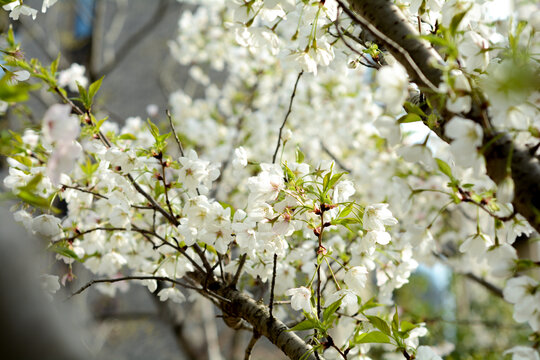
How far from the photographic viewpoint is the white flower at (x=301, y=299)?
2.81 ft

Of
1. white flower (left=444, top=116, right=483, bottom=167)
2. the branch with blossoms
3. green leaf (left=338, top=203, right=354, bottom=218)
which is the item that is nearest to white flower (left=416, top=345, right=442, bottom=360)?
the branch with blossoms

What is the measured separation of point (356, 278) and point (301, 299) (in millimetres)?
144

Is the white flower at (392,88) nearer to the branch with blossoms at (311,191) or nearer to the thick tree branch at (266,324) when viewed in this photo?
the branch with blossoms at (311,191)

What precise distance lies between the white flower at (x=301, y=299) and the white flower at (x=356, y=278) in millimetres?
113

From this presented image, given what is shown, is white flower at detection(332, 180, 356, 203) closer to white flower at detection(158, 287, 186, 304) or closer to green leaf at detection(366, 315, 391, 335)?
green leaf at detection(366, 315, 391, 335)

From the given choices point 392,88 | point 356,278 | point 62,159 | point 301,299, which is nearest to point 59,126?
point 62,159

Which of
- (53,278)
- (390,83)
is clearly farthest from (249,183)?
(53,278)

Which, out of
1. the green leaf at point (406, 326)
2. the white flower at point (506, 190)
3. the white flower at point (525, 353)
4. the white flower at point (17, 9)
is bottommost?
the white flower at point (525, 353)

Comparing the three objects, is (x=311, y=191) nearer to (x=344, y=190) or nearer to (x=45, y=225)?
(x=344, y=190)

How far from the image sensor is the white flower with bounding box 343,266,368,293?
3.09ft

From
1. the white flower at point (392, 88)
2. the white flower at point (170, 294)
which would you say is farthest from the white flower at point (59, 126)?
the white flower at point (170, 294)

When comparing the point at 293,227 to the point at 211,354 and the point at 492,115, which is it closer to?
the point at 492,115

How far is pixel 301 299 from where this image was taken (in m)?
0.87

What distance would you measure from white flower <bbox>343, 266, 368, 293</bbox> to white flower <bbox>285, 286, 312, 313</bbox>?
0.11 m
